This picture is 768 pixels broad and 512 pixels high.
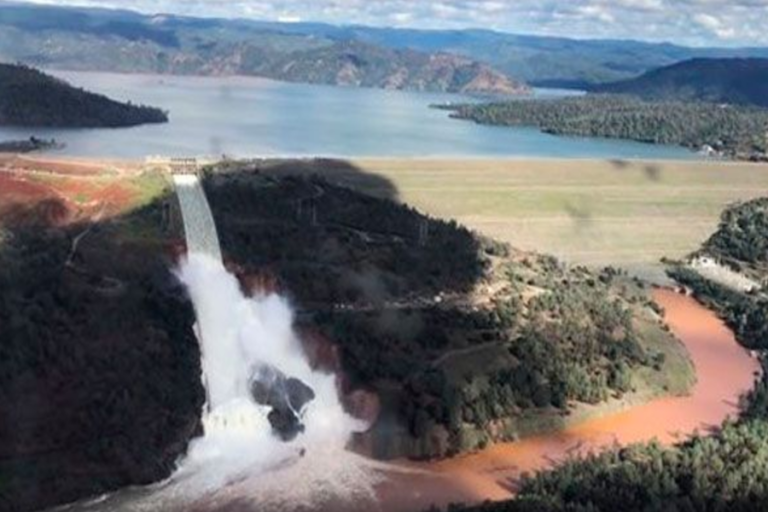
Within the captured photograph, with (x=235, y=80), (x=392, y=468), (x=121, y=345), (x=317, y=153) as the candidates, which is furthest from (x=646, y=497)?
(x=235, y=80)

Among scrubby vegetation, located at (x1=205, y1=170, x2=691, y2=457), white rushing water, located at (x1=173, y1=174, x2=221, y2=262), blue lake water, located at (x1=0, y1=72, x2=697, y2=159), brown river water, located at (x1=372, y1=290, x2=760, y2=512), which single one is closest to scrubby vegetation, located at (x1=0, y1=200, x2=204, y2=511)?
white rushing water, located at (x1=173, y1=174, x2=221, y2=262)

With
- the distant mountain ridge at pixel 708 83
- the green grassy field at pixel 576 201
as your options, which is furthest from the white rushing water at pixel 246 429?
the distant mountain ridge at pixel 708 83

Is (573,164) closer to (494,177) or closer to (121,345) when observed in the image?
(494,177)

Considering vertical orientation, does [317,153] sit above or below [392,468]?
above

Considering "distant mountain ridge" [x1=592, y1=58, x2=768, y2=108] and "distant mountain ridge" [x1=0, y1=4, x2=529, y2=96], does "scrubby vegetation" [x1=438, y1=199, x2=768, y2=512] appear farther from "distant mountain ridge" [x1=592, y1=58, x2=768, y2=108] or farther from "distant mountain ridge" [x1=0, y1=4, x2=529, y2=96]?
"distant mountain ridge" [x1=0, y1=4, x2=529, y2=96]

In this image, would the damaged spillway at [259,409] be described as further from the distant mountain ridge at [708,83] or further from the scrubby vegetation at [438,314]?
the distant mountain ridge at [708,83]

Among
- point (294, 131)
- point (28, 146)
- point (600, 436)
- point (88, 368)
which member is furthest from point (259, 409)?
point (294, 131)
